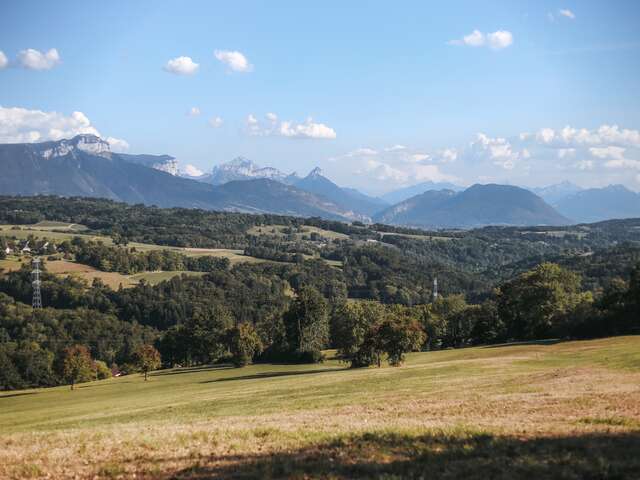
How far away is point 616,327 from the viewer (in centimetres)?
7831

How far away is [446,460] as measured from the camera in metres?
13.9

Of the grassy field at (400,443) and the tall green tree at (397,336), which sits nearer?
the grassy field at (400,443)

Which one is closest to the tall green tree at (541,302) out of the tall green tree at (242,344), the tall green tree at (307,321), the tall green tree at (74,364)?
the tall green tree at (307,321)

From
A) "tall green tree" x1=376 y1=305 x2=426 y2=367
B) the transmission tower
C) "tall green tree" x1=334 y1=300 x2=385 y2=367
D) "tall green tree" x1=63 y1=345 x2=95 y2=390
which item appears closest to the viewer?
"tall green tree" x1=376 y1=305 x2=426 y2=367

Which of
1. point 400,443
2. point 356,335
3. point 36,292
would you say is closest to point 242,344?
point 356,335

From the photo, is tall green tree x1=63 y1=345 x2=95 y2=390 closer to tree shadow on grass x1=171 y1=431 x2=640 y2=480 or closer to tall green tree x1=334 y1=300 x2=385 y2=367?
tall green tree x1=334 y1=300 x2=385 y2=367

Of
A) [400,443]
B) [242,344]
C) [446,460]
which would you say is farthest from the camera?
[242,344]

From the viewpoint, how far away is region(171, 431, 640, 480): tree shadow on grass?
12.6 meters

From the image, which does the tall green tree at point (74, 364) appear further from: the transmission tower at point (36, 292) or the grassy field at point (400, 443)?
the transmission tower at point (36, 292)

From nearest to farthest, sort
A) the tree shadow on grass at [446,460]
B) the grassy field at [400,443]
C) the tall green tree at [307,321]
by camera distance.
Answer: the tree shadow on grass at [446,460]
the grassy field at [400,443]
the tall green tree at [307,321]

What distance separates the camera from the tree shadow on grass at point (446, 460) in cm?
Answer: 1259

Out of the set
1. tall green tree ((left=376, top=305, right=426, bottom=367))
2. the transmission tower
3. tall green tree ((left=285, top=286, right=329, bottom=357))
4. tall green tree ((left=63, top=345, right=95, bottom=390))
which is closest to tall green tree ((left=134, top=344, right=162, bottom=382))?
tall green tree ((left=63, top=345, right=95, bottom=390))

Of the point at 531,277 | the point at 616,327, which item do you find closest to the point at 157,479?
the point at 616,327

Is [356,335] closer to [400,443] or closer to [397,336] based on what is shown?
[397,336]
